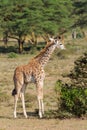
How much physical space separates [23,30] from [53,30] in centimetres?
359

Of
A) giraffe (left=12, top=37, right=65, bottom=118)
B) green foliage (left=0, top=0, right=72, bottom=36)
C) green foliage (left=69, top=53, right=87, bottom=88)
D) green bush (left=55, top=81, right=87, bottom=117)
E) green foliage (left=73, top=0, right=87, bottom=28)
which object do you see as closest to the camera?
green bush (left=55, top=81, right=87, bottom=117)

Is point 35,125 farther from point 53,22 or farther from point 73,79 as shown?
point 53,22

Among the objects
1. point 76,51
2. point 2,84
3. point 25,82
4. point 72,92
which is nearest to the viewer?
point 72,92

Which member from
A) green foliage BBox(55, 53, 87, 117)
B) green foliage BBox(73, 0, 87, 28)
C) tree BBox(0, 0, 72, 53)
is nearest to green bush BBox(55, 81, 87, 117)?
green foliage BBox(55, 53, 87, 117)

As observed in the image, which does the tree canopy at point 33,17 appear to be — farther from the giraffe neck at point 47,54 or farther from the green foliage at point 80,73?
the green foliage at point 80,73

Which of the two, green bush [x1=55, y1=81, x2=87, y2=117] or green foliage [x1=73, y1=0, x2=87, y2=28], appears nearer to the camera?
green bush [x1=55, y1=81, x2=87, y2=117]

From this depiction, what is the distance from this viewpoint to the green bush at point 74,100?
37.2 feet

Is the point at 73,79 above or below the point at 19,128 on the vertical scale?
above

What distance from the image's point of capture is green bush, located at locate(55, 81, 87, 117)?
1135 centimetres

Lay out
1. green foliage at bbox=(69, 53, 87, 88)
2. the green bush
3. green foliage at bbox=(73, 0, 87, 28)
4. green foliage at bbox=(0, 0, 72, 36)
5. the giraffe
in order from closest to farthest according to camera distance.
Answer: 1. the green bush
2. green foliage at bbox=(69, 53, 87, 88)
3. the giraffe
4. green foliage at bbox=(0, 0, 72, 36)
5. green foliage at bbox=(73, 0, 87, 28)

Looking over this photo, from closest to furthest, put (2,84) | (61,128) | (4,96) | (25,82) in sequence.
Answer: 1. (61,128)
2. (25,82)
3. (4,96)
4. (2,84)

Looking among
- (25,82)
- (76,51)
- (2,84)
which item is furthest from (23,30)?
(25,82)

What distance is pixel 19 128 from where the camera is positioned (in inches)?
414

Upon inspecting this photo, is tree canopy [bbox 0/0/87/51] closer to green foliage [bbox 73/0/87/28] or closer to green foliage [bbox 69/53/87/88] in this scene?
green foliage [bbox 73/0/87/28]
